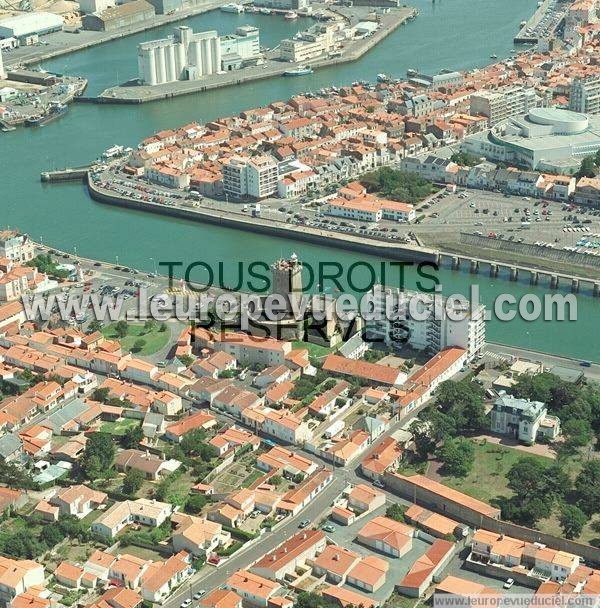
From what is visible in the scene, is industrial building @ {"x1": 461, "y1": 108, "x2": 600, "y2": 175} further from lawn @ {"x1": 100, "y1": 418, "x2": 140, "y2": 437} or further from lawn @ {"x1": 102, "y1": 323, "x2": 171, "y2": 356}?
lawn @ {"x1": 100, "y1": 418, "x2": 140, "y2": 437}

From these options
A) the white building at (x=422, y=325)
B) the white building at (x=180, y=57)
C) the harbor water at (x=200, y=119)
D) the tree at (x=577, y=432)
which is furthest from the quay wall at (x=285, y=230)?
the white building at (x=180, y=57)

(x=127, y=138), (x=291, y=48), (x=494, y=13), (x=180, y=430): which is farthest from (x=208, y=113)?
(x=180, y=430)

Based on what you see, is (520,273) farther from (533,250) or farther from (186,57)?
(186,57)

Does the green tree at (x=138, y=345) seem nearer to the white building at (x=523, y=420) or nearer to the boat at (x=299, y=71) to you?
the white building at (x=523, y=420)

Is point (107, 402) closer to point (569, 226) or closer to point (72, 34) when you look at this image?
point (569, 226)

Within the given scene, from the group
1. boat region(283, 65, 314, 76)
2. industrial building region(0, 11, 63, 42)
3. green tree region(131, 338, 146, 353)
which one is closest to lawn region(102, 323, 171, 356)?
green tree region(131, 338, 146, 353)

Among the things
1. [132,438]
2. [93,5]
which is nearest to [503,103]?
[132,438]
